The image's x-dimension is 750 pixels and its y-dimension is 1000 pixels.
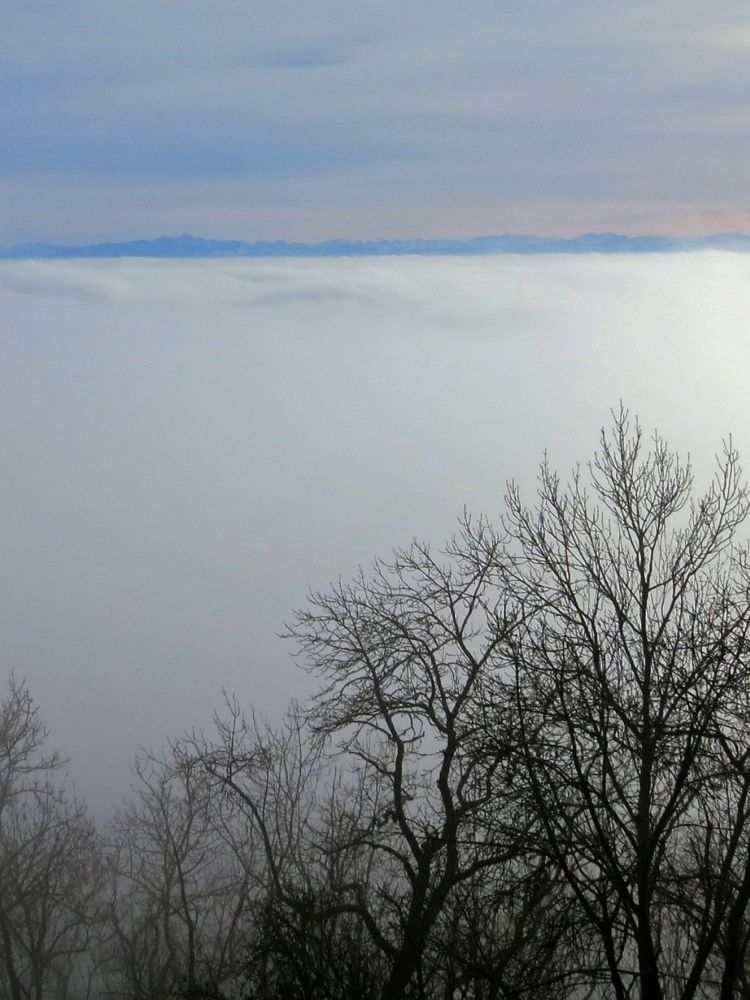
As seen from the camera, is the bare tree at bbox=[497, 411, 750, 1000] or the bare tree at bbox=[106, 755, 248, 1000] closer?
the bare tree at bbox=[497, 411, 750, 1000]

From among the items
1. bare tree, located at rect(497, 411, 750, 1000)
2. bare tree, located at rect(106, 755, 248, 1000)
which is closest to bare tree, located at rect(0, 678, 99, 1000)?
bare tree, located at rect(106, 755, 248, 1000)

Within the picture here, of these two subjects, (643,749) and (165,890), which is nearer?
(643,749)

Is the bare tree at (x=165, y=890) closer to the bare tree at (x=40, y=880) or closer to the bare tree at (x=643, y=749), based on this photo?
the bare tree at (x=40, y=880)

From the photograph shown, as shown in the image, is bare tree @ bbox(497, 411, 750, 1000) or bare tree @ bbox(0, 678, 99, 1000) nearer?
bare tree @ bbox(497, 411, 750, 1000)

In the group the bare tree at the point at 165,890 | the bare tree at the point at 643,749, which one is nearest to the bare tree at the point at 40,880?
the bare tree at the point at 165,890

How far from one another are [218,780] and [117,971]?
53.6 feet

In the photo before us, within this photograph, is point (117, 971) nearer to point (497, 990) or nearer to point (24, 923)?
point (24, 923)

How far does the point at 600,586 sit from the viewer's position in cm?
1564

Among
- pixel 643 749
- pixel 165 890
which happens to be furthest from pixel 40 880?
pixel 643 749

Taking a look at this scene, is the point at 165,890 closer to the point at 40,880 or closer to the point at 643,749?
the point at 40,880

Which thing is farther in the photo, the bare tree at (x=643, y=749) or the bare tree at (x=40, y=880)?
the bare tree at (x=40, y=880)

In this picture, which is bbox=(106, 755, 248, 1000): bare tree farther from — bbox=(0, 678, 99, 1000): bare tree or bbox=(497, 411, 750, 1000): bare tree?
bbox=(497, 411, 750, 1000): bare tree

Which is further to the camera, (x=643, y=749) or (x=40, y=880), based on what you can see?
(x=40, y=880)

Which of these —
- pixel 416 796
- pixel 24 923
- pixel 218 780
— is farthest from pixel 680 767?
pixel 24 923
